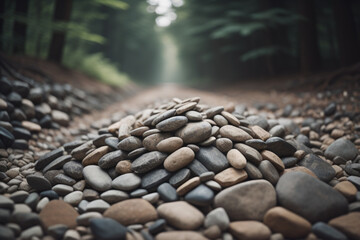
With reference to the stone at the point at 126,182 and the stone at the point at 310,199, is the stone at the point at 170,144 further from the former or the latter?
the stone at the point at 310,199

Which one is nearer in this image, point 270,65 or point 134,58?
point 270,65

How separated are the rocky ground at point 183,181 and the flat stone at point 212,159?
1 cm

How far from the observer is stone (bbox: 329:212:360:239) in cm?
137

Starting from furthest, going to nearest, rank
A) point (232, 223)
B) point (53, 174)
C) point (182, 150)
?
1. point (53, 174)
2. point (182, 150)
3. point (232, 223)

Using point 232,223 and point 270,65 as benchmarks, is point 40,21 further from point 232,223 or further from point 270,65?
point 270,65

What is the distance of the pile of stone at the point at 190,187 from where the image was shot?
1472 mm

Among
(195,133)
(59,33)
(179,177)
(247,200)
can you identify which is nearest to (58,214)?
(179,177)

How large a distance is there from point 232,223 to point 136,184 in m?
0.91

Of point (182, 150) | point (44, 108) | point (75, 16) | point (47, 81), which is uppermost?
point (75, 16)

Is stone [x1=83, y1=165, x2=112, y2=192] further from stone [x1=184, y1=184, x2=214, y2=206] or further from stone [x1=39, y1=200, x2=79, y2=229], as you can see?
stone [x1=184, y1=184, x2=214, y2=206]

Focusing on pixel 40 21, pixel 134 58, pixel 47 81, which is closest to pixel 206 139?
pixel 47 81

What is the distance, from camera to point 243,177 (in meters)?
1.85

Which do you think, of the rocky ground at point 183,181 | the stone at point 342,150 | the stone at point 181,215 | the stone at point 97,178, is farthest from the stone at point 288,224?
the stone at point 97,178

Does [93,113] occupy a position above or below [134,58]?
below
